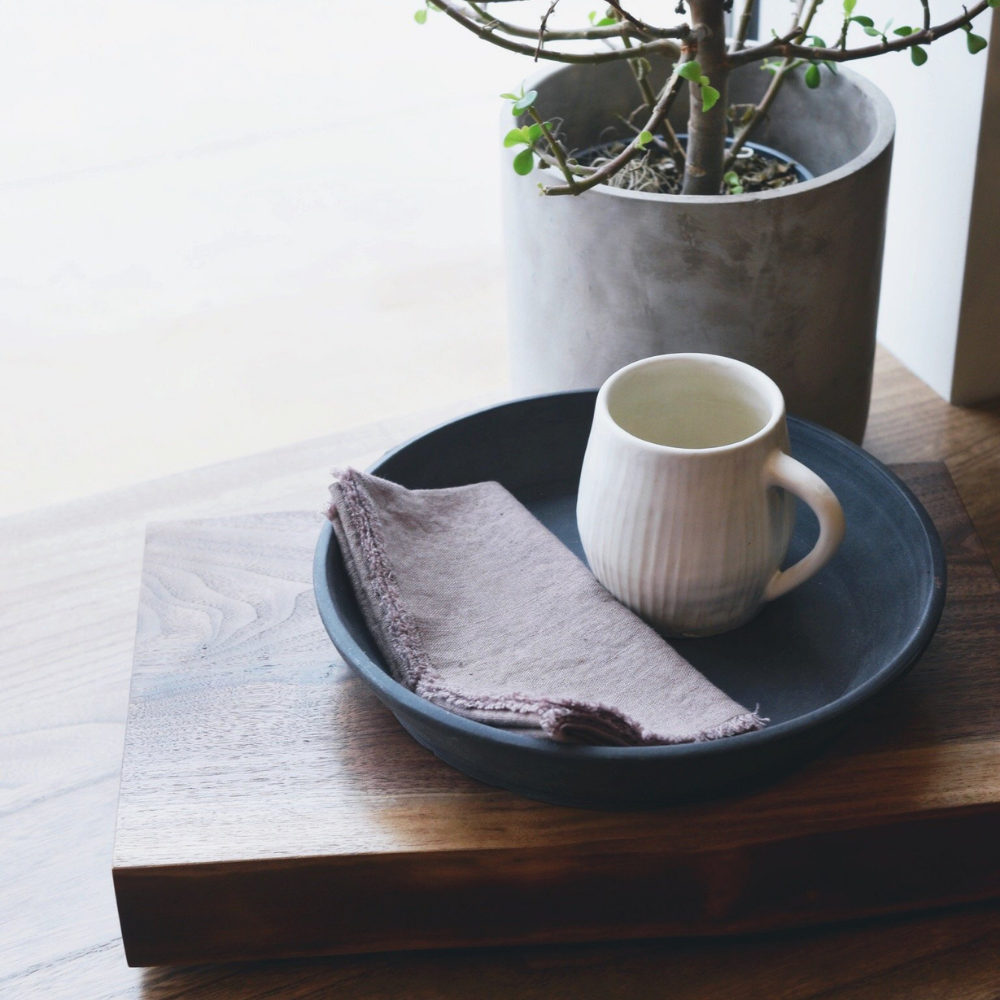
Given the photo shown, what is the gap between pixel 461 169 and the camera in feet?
2.93

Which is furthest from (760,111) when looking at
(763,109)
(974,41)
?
(974,41)

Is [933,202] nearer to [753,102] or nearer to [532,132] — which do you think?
[753,102]

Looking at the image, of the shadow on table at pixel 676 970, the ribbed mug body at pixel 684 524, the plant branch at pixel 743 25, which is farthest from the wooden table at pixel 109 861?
the plant branch at pixel 743 25

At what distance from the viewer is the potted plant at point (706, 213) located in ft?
1.60

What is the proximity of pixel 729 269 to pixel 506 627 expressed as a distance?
0.61 ft

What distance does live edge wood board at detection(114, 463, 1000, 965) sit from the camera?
378mm

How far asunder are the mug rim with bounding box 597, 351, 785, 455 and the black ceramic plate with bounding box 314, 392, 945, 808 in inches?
2.6

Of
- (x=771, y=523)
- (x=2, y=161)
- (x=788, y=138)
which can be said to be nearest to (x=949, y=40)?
(x=788, y=138)

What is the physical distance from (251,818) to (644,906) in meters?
0.13

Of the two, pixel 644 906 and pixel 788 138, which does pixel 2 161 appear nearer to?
pixel 788 138

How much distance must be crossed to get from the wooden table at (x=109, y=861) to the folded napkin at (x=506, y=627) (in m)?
0.09

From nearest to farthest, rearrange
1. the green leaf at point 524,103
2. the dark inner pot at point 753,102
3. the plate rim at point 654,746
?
1. the plate rim at point 654,746
2. the green leaf at point 524,103
3. the dark inner pot at point 753,102

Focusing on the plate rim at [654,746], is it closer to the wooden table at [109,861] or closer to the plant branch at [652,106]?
the wooden table at [109,861]

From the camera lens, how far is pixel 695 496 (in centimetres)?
40
